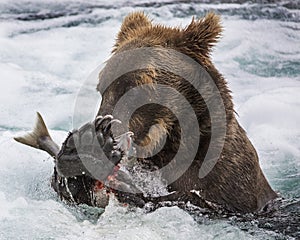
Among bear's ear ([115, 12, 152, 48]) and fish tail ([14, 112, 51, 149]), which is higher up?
bear's ear ([115, 12, 152, 48])

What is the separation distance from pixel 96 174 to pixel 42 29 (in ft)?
22.9

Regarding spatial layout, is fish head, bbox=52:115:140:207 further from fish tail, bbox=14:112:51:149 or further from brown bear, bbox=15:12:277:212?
fish tail, bbox=14:112:51:149

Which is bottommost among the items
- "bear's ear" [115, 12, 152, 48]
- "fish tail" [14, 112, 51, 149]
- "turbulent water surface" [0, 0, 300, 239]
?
"turbulent water surface" [0, 0, 300, 239]

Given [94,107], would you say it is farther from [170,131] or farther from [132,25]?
[170,131]

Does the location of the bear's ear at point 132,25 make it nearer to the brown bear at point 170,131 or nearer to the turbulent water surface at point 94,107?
the brown bear at point 170,131

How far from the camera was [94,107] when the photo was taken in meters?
7.95

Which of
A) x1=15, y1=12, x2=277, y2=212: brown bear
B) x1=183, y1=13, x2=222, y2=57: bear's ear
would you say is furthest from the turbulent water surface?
x1=183, y1=13, x2=222, y2=57: bear's ear

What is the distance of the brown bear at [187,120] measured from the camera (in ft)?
15.9

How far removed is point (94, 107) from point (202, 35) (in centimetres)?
297

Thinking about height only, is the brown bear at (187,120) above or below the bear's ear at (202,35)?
below

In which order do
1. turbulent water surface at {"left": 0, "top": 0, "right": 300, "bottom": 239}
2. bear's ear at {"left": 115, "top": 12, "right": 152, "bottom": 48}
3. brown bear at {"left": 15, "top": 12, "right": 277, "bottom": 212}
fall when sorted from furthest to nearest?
1. bear's ear at {"left": 115, "top": 12, "right": 152, "bottom": 48}
2. turbulent water surface at {"left": 0, "top": 0, "right": 300, "bottom": 239}
3. brown bear at {"left": 15, "top": 12, "right": 277, "bottom": 212}

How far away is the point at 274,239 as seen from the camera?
5121mm

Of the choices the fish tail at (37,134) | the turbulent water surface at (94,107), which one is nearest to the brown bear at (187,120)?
the turbulent water surface at (94,107)

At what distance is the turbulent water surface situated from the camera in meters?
4.96
